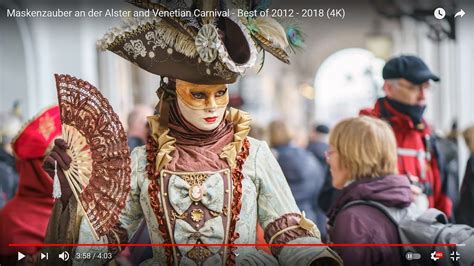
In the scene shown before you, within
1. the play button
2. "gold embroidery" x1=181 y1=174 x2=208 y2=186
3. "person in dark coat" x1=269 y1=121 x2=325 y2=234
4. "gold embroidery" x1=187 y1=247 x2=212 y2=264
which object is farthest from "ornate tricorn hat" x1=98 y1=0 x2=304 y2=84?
"person in dark coat" x1=269 y1=121 x2=325 y2=234

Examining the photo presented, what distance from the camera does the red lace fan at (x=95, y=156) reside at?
343 centimetres

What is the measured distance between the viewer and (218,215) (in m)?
3.40

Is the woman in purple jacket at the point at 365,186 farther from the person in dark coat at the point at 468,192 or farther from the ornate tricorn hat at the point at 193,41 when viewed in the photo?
the ornate tricorn hat at the point at 193,41

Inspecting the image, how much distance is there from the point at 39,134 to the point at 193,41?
0.88m

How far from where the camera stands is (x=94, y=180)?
11.3ft

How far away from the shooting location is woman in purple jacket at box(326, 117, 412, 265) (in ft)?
12.4

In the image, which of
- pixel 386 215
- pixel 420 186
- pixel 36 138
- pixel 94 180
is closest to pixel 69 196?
pixel 94 180

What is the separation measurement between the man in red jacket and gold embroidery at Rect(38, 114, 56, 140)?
124cm

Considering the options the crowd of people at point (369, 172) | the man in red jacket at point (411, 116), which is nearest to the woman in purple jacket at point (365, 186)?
the crowd of people at point (369, 172)

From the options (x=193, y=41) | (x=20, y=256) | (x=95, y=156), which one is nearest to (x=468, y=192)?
(x=193, y=41)

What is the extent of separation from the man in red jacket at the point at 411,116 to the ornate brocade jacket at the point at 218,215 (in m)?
0.96
